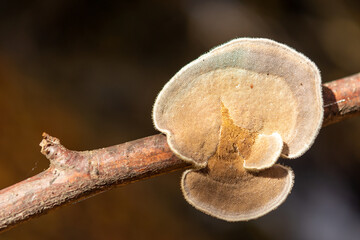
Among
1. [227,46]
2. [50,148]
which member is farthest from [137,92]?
[227,46]

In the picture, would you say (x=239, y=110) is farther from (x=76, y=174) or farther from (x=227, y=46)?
(x=76, y=174)

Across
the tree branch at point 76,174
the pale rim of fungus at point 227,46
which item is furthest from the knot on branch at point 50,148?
the pale rim of fungus at point 227,46

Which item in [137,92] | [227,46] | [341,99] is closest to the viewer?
[227,46]

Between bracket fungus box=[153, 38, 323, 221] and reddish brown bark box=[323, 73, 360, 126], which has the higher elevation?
bracket fungus box=[153, 38, 323, 221]

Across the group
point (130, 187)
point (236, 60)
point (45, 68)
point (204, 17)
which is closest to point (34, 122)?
point (45, 68)

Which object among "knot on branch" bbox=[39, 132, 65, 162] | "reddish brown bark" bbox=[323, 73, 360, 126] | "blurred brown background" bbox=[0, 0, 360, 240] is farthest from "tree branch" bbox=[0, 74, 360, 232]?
"blurred brown background" bbox=[0, 0, 360, 240]

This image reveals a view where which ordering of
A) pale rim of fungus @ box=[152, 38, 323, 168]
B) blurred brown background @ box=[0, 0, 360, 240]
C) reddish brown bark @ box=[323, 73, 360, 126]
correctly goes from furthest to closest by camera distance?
1. blurred brown background @ box=[0, 0, 360, 240]
2. reddish brown bark @ box=[323, 73, 360, 126]
3. pale rim of fungus @ box=[152, 38, 323, 168]

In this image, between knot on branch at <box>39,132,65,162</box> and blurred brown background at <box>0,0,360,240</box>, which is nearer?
knot on branch at <box>39,132,65,162</box>

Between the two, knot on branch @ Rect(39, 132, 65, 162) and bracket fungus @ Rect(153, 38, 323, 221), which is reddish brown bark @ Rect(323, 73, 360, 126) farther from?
knot on branch @ Rect(39, 132, 65, 162)
